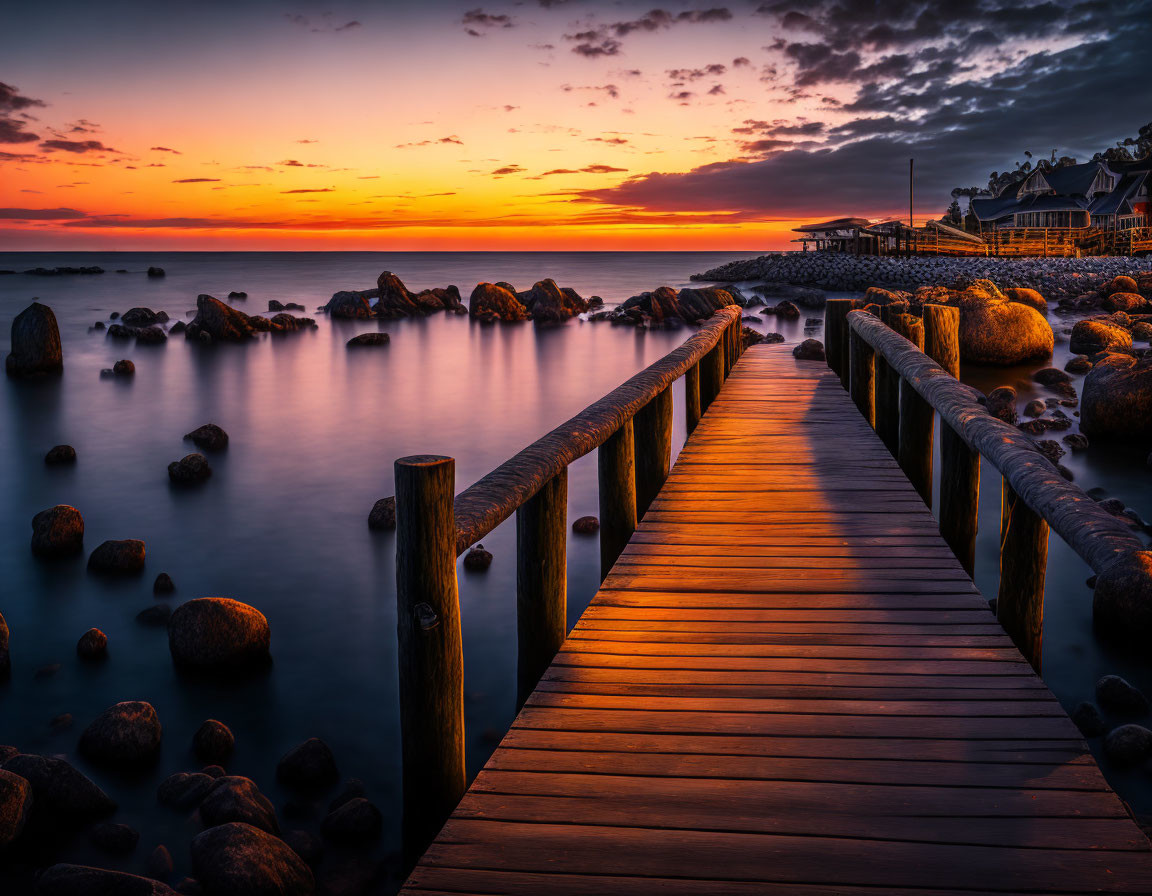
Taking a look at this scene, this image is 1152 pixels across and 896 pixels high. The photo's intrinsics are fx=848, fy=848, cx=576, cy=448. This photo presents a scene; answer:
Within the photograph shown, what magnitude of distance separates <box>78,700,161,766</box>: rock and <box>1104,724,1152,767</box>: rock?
18.8 feet

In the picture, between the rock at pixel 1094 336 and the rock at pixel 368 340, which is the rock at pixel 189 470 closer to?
the rock at pixel 368 340

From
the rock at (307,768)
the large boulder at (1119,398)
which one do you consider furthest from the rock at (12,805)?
the large boulder at (1119,398)

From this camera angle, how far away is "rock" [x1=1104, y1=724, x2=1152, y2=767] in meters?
4.74

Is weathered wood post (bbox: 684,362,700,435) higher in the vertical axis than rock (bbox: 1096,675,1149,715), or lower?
higher

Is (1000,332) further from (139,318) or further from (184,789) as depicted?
(139,318)

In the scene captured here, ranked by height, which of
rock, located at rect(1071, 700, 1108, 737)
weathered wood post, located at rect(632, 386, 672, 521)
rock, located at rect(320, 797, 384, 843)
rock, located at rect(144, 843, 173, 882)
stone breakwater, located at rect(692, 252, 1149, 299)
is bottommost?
rock, located at rect(144, 843, 173, 882)

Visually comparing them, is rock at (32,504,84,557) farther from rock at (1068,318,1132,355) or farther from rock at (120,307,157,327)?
rock at (120,307,157,327)

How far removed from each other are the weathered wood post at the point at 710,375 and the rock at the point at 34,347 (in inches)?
818

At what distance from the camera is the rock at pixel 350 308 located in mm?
41469

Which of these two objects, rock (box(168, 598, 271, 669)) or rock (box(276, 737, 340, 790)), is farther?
rock (box(168, 598, 271, 669))

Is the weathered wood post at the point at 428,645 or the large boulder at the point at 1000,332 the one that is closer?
the weathered wood post at the point at 428,645

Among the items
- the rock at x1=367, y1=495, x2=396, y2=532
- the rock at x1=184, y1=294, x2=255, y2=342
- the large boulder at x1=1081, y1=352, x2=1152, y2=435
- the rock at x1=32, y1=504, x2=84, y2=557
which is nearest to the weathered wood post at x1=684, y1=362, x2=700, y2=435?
the rock at x1=367, y1=495, x2=396, y2=532

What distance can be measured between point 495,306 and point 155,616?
110 ft

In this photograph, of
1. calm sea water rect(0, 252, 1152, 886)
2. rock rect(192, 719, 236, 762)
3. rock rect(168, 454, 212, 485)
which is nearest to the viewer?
rock rect(192, 719, 236, 762)
